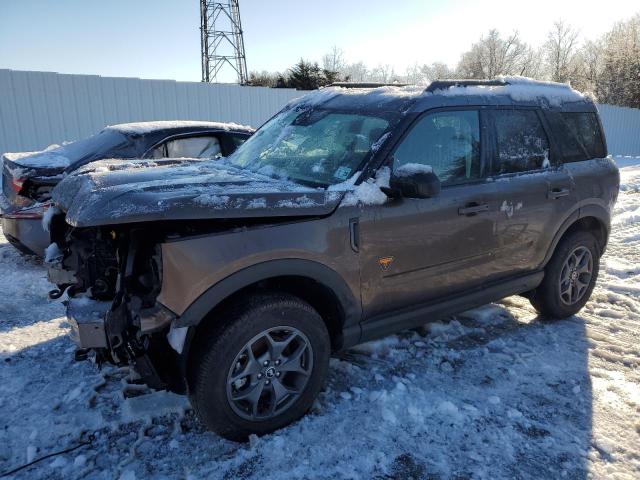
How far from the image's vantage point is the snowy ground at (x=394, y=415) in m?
2.68

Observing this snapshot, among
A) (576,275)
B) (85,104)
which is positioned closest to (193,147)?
(576,275)

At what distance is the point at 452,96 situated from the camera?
3.58m

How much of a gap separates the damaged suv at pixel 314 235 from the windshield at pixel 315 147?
0.6 inches

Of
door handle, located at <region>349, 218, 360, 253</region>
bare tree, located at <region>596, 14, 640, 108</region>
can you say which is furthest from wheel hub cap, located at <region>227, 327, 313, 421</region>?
bare tree, located at <region>596, 14, 640, 108</region>

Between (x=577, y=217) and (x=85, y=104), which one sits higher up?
(x=85, y=104)

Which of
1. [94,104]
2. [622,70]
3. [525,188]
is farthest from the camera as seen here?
[622,70]

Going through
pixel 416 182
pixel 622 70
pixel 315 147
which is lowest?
pixel 416 182

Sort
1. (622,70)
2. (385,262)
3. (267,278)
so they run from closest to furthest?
1. (267,278)
2. (385,262)
3. (622,70)

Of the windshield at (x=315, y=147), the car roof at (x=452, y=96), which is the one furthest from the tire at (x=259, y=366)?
the car roof at (x=452, y=96)

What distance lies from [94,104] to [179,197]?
11.1 metres

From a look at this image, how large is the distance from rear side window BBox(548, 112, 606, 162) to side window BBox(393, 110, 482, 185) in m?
1.02

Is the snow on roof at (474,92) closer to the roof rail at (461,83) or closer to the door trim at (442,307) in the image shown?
the roof rail at (461,83)

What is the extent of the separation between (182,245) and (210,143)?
4.28 m

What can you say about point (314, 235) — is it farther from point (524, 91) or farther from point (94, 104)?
point (94, 104)
